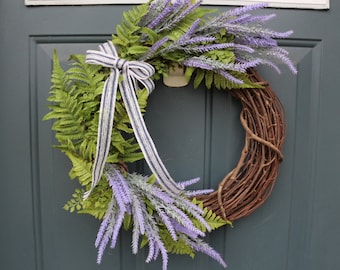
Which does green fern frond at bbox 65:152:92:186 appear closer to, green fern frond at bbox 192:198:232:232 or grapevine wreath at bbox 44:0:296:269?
grapevine wreath at bbox 44:0:296:269

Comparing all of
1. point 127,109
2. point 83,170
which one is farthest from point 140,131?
point 83,170

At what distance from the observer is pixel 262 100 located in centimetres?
91

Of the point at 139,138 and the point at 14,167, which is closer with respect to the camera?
the point at 139,138

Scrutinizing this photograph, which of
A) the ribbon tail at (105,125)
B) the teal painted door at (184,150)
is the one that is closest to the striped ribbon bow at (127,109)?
the ribbon tail at (105,125)

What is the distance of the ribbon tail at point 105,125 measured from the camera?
2.59 feet

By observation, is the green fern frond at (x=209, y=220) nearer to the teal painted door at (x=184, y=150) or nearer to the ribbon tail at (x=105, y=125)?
the teal painted door at (x=184, y=150)

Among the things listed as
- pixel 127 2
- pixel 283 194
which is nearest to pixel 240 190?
pixel 283 194

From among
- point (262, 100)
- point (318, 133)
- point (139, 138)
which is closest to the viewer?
point (139, 138)

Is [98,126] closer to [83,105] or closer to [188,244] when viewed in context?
[83,105]

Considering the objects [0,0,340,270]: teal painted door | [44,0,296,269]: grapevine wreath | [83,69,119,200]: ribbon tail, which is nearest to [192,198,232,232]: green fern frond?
[44,0,296,269]: grapevine wreath

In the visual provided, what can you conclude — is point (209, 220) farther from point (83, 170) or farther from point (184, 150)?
point (83, 170)

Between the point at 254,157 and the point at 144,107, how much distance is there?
0.31 meters

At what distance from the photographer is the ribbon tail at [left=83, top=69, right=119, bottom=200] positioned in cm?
79

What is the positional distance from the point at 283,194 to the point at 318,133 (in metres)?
0.19
